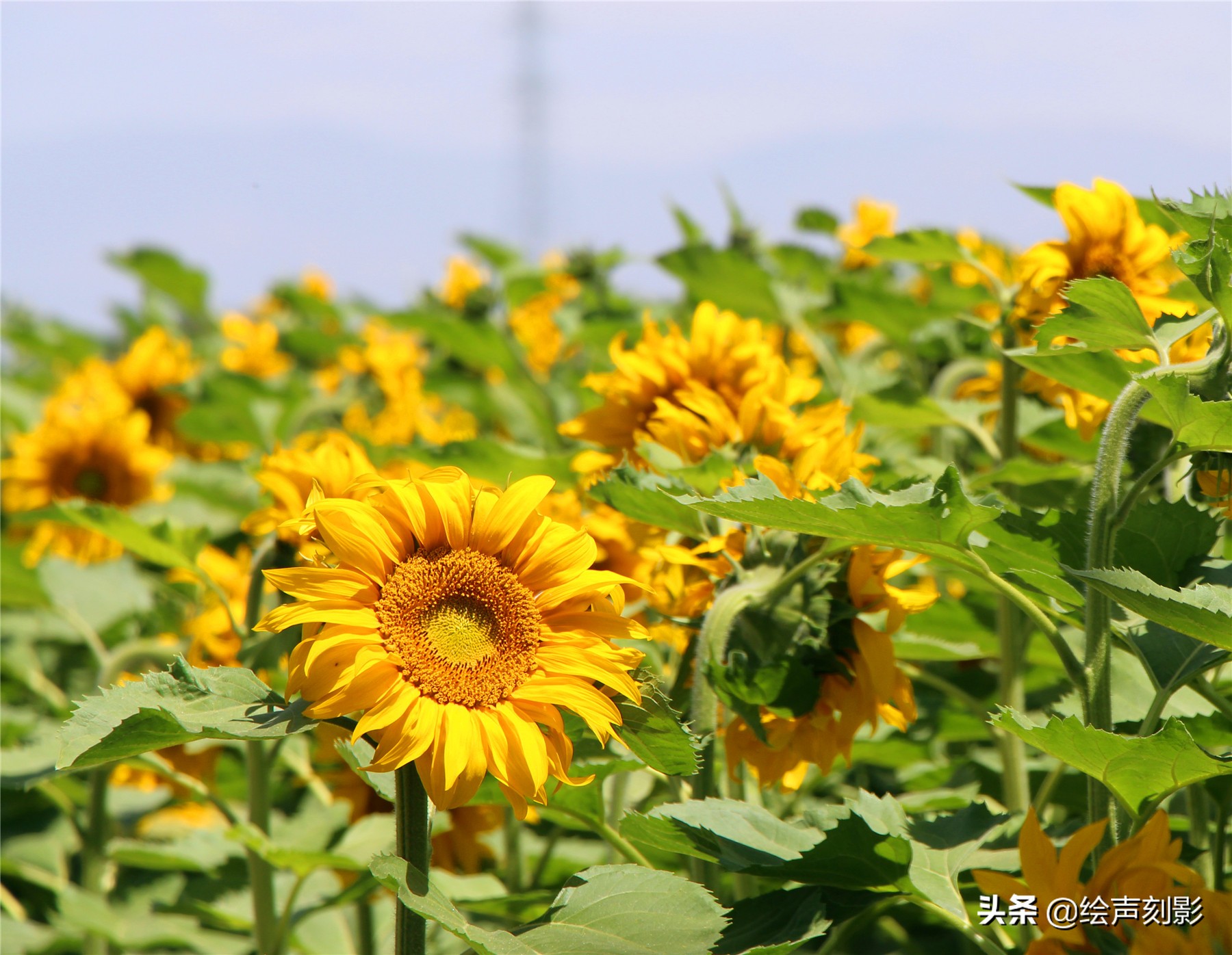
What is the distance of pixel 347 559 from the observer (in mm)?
961

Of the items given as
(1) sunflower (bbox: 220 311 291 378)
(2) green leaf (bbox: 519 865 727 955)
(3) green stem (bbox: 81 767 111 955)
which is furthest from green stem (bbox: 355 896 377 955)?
(1) sunflower (bbox: 220 311 291 378)

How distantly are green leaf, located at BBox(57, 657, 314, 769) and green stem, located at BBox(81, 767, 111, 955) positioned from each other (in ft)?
3.33

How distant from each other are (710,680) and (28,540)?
2.60m

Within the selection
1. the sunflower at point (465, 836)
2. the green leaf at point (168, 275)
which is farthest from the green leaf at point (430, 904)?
the green leaf at point (168, 275)

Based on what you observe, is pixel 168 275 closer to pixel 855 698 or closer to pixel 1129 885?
pixel 855 698

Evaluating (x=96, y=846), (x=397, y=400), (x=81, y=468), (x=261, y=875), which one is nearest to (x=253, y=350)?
(x=397, y=400)

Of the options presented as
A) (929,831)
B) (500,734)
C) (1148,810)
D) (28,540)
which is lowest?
(28,540)

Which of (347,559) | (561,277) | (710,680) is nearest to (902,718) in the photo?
(710,680)

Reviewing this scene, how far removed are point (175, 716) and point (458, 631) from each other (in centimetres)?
22

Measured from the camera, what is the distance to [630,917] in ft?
3.36

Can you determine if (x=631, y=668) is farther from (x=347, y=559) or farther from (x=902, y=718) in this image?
(x=902, y=718)

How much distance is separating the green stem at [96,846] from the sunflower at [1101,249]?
1.59 meters

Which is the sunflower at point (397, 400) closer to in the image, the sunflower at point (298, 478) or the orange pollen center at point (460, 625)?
the sunflower at point (298, 478)

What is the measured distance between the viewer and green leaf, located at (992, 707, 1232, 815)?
38.9 inches
